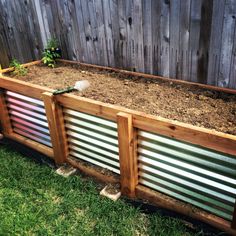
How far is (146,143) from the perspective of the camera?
2.60 metres

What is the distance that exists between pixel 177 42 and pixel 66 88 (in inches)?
Answer: 47.5

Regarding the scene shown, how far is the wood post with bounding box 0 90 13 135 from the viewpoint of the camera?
3.75 meters

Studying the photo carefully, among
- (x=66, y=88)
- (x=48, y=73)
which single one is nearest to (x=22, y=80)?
(x=48, y=73)

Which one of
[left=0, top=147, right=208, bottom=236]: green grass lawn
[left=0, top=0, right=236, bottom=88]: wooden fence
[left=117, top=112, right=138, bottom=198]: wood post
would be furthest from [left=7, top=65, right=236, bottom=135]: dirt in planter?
[left=0, top=147, right=208, bottom=236]: green grass lawn

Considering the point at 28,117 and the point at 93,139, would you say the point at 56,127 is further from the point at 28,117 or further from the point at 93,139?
the point at 28,117

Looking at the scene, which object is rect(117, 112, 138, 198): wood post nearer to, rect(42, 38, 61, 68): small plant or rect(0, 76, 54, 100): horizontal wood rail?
rect(0, 76, 54, 100): horizontal wood rail

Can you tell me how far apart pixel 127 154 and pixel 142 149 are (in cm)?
14

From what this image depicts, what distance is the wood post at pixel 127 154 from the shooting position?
8.36 feet

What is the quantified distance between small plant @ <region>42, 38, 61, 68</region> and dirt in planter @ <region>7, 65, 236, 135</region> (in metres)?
0.29

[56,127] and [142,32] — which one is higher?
[142,32]

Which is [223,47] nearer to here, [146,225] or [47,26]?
[146,225]

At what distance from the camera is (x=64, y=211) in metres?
2.82

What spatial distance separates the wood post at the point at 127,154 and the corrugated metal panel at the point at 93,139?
6.2 inches

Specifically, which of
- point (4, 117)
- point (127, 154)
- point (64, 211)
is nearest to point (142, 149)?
point (127, 154)
